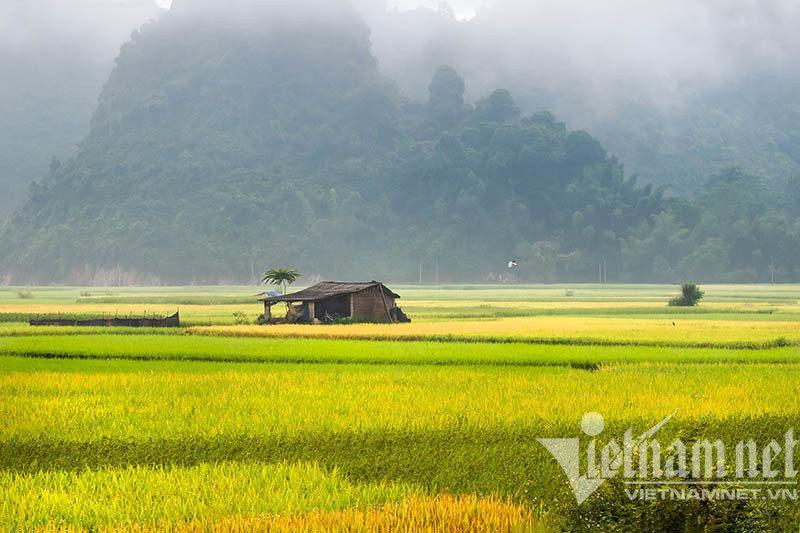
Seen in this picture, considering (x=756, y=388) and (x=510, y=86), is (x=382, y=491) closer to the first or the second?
(x=756, y=388)

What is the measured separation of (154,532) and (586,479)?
9.97 feet

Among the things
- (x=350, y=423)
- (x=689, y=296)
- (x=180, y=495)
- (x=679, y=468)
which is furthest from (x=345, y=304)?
(x=679, y=468)

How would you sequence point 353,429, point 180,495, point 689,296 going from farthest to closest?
point 689,296, point 353,429, point 180,495

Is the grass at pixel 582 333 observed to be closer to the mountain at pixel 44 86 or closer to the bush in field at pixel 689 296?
the bush in field at pixel 689 296

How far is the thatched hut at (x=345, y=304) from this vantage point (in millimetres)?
34969

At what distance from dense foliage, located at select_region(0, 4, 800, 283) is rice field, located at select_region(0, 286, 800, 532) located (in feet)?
303

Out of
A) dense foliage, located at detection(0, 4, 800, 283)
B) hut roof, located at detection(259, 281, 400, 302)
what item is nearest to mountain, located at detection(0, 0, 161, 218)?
dense foliage, located at detection(0, 4, 800, 283)

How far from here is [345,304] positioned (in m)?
35.6

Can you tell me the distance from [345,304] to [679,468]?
101 feet

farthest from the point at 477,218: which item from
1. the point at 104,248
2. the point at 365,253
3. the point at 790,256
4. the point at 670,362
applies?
the point at 670,362

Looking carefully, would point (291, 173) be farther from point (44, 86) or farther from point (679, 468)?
point (679, 468)

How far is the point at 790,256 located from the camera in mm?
100688

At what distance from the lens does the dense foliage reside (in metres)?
116

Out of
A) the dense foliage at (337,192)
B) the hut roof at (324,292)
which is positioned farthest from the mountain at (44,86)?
the hut roof at (324,292)
